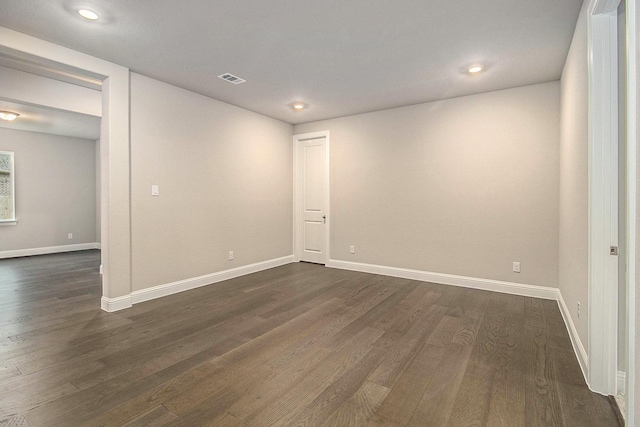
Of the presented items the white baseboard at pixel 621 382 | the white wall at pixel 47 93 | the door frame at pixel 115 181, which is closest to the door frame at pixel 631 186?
the white baseboard at pixel 621 382

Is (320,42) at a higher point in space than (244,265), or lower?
higher

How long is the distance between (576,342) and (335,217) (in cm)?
363

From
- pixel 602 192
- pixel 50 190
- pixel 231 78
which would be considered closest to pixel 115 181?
pixel 231 78

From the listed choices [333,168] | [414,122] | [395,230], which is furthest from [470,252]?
[333,168]

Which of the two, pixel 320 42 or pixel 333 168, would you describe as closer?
pixel 320 42

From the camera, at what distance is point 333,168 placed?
5512 millimetres

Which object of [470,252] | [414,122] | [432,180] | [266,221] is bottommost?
[470,252]

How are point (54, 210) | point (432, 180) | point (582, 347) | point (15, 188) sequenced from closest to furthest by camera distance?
point (582, 347)
point (432, 180)
point (15, 188)
point (54, 210)

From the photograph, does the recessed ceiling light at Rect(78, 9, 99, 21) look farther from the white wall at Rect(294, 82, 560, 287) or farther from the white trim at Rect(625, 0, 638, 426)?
the white wall at Rect(294, 82, 560, 287)

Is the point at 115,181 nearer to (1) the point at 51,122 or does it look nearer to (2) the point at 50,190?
(1) the point at 51,122

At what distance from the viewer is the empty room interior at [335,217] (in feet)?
6.14

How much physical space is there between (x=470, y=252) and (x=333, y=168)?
2.54m

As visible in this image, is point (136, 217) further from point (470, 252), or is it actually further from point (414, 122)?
point (470, 252)

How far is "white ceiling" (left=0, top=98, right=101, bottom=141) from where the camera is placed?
17.4ft
